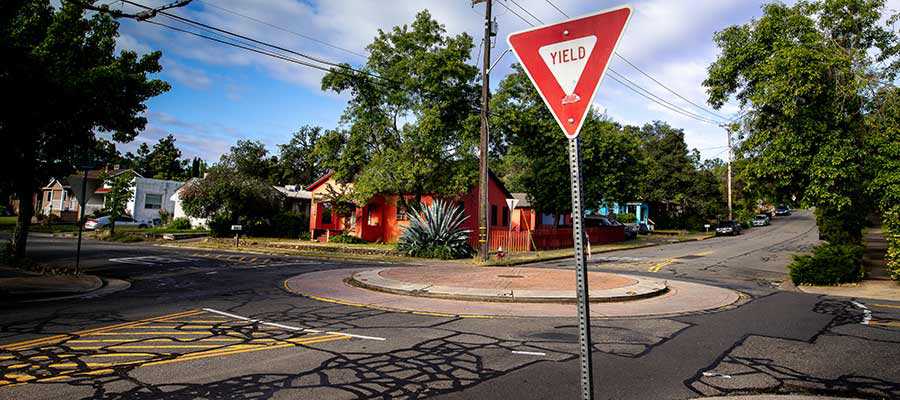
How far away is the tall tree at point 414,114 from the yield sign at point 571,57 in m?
23.6

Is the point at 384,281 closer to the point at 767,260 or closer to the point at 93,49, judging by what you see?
the point at 93,49

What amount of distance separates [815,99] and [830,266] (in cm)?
529

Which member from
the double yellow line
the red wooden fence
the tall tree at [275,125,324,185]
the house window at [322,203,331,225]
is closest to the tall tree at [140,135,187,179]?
the tall tree at [275,125,324,185]

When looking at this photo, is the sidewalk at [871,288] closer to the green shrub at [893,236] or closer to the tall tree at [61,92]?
the green shrub at [893,236]

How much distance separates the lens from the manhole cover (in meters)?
7.17

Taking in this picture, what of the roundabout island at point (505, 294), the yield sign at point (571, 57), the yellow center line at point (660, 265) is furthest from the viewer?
the yellow center line at point (660, 265)

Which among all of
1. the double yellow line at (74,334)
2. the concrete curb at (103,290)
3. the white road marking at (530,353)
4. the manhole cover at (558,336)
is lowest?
the concrete curb at (103,290)

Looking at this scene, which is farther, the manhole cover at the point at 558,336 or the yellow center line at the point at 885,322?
the yellow center line at the point at 885,322

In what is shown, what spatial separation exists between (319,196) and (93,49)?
18.5m

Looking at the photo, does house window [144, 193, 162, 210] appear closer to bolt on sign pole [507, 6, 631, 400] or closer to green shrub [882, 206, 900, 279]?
green shrub [882, 206, 900, 279]

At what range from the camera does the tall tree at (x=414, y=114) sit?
26.6 meters

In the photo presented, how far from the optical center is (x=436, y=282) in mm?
13039

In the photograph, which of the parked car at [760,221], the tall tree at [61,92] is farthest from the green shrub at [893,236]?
the parked car at [760,221]

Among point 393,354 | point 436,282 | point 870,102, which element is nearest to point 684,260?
point 870,102
